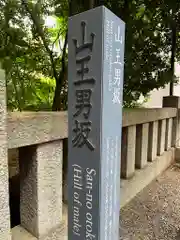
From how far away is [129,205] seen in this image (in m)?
2.20

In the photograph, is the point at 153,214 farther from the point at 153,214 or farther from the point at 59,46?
the point at 59,46

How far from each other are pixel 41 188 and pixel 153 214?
1.27 meters

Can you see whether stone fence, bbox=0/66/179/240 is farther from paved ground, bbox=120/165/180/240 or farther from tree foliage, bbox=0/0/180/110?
tree foliage, bbox=0/0/180/110

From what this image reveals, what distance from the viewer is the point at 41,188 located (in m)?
1.21

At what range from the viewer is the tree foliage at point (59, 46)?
9.22ft

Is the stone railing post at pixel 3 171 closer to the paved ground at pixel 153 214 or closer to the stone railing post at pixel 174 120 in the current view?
the paved ground at pixel 153 214

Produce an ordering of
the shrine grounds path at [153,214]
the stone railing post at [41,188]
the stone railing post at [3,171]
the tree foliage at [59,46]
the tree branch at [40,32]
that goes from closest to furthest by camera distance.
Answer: the stone railing post at [3,171], the stone railing post at [41,188], the shrine grounds path at [153,214], the tree foliage at [59,46], the tree branch at [40,32]

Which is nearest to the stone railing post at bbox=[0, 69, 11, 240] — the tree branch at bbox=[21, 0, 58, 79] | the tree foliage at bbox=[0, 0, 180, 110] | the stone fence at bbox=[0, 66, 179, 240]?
the stone fence at bbox=[0, 66, 179, 240]

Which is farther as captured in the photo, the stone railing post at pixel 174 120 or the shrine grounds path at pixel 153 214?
the stone railing post at pixel 174 120

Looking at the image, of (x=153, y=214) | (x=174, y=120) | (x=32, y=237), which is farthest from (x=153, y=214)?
(x=174, y=120)

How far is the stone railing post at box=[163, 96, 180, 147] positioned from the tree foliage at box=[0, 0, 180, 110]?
375 mm

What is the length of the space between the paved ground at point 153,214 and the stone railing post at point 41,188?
71 cm

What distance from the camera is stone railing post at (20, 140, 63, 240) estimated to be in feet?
3.92

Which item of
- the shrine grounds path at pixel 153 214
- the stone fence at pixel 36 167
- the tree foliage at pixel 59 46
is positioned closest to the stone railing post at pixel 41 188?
the stone fence at pixel 36 167
